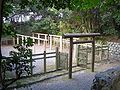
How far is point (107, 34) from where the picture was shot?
423 inches

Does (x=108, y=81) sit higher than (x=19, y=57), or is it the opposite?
(x=19, y=57)

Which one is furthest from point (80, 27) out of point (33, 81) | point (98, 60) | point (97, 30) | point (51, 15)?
point (33, 81)

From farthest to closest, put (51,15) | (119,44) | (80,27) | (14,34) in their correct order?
(51,15) < (80,27) < (119,44) < (14,34)

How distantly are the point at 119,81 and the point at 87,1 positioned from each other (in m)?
1.46

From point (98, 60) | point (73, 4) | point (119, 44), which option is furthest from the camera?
point (119, 44)

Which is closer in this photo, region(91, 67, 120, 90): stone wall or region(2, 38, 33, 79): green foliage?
region(2, 38, 33, 79): green foliage

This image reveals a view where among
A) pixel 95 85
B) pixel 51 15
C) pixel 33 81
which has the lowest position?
pixel 33 81

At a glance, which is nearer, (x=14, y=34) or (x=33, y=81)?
(x=14, y=34)

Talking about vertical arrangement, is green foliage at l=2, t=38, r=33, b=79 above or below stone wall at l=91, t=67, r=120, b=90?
above

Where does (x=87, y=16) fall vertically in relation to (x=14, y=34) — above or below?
above

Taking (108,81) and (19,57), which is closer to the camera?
(19,57)

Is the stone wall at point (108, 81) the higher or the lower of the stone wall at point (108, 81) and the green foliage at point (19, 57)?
the lower

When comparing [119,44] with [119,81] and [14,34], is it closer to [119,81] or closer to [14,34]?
[119,81]

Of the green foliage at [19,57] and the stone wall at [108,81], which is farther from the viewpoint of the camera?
the stone wall at [108,81]
